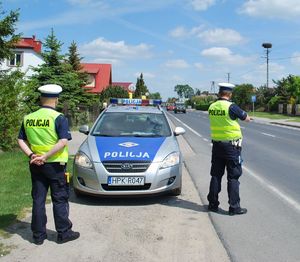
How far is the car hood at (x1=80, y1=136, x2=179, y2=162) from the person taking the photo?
24.6ft

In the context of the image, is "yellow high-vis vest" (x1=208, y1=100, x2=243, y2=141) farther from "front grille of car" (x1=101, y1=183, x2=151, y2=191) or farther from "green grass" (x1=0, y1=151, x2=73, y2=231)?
"green grass" (x1=0, y1=151, x2=73, y2=231)

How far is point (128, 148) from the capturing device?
7.73m

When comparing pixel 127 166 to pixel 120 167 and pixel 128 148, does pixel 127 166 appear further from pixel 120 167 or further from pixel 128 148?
pixel 128 148

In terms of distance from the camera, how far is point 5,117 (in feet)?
43.1

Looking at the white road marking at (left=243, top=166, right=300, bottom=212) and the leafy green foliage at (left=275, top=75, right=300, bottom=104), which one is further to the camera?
the leafy green foliage at (left=275, top=75, right=300, bottom=104)

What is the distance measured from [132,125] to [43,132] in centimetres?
358

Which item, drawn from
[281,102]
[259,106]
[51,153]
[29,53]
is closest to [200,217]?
[51,153]

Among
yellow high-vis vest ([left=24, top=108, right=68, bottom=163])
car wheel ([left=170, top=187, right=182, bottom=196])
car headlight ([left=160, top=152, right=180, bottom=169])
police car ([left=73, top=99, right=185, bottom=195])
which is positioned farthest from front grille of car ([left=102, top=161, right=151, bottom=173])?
→ yellow high-vis vest ([left=24, top=108, right=68, bottom=163])

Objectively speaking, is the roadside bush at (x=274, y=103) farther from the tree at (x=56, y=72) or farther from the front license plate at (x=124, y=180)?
the front license plate at (x=124, y=180)

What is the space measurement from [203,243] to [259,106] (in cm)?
7798

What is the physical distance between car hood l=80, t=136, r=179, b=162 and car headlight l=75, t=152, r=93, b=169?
2.6 inches

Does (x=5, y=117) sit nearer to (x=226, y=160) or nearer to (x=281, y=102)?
(x=226, y=160)

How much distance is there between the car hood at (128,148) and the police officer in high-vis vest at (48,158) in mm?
1813

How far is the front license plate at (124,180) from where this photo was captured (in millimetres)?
7355
